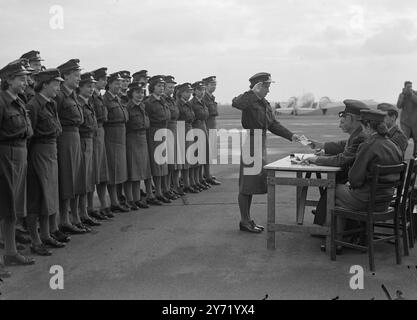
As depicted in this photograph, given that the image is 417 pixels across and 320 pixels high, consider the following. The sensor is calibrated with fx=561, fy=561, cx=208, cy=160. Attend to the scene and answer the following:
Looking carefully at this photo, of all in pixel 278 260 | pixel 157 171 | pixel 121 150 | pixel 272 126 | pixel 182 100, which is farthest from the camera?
pixel 182 100

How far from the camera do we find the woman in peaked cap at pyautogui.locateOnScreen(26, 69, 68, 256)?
241 inches

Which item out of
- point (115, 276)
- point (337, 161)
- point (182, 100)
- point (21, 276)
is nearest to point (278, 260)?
point (337, 161)

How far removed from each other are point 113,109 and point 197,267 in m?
3.36

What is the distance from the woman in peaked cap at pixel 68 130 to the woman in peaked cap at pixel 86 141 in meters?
0.24

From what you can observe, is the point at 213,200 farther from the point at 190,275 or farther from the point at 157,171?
the point at 190,275

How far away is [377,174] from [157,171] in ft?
14.9

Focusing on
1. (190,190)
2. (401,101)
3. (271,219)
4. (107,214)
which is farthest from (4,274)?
(401,101)

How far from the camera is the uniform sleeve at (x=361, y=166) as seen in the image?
18.3ft

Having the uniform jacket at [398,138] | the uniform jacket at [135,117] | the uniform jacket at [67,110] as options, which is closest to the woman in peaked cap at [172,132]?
the uniform jacket at [135,117]

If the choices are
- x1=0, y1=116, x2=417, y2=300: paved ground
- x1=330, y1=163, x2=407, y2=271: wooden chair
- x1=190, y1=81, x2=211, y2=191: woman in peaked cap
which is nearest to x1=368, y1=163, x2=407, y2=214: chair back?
x1=330, y1=163, x2=407, y2=271: wooden chair

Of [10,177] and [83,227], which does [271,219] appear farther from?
[10,177]

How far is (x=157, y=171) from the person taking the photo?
9.28 metres

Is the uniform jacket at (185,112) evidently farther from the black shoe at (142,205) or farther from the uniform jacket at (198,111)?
the black shoe at (142,205)

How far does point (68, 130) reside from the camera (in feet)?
22.5
